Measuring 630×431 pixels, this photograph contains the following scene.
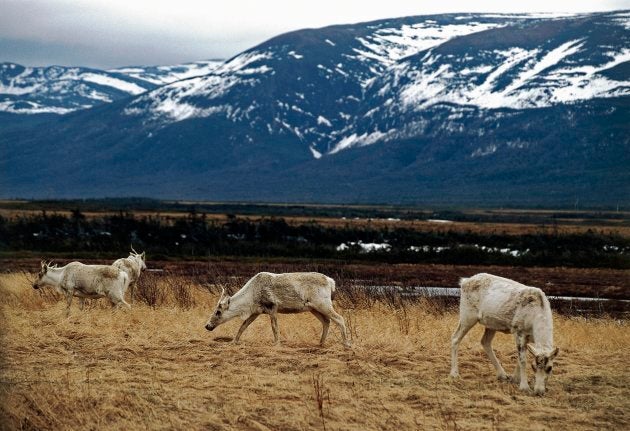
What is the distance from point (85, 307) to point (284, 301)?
733cm

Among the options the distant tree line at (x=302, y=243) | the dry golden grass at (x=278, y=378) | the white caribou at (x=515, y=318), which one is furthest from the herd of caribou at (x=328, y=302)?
the distant tree line at (x=302, y=243)

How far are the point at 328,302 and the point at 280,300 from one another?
36.2 inches

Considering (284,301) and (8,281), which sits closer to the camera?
(284,301)

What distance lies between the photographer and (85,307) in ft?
79.9

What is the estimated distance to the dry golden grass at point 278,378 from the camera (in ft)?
44.2

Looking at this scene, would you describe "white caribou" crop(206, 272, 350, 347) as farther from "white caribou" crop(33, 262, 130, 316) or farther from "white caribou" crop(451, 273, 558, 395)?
"white caribou" crop(33, 262, 130, 316)

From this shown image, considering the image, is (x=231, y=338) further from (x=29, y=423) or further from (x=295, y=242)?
(x=295, y=242)

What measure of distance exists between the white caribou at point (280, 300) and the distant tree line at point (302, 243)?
39316 millimetres

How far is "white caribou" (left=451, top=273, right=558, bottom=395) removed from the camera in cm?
1510

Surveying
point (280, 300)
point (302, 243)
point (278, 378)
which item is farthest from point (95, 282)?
point (302, 243)

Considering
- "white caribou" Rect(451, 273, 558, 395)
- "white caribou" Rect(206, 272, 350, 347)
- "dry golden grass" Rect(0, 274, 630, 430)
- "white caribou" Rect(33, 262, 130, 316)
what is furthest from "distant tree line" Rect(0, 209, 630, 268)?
"white caribou" Rect(451, 273, 558, 395)

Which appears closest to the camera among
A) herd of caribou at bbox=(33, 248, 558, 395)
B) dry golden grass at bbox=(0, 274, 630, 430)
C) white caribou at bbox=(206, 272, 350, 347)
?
dry golden grass at bbox=(0, 274, 630, 430)

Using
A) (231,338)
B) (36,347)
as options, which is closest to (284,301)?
(231,338)

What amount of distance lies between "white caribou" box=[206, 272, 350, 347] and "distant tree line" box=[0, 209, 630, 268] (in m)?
39.3
